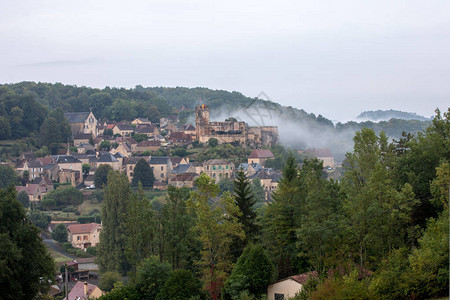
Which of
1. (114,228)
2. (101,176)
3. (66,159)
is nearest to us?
(114,228)

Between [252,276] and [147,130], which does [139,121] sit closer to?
[147,130]

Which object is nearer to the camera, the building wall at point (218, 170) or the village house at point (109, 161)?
the building wall at point (218, 170)

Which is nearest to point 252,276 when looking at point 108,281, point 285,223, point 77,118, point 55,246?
point 285,223

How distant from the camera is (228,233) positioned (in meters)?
24.5

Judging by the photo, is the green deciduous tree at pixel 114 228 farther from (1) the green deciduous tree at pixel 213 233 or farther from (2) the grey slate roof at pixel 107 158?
(2) the grey slate roof at pixel 107 158

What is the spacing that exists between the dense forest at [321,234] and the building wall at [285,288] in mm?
446

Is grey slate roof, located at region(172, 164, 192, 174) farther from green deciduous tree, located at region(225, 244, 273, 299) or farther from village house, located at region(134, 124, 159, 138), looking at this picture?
green deciduous tree, located at region(225, 244, 273, 299)

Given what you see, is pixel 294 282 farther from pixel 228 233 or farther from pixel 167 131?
pixel 167 131

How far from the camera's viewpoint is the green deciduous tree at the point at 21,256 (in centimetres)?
2212

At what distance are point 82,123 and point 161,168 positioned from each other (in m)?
28.6

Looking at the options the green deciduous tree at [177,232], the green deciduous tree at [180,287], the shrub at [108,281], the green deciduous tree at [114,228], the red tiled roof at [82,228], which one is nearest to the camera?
the green deciduous tree at [180,287]

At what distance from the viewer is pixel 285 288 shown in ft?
70.0

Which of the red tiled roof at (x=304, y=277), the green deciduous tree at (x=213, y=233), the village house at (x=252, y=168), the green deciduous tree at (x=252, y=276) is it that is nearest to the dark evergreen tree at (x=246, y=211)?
the green deciduous tree at (x=213, y=233)

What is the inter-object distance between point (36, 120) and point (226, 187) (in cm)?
4033
